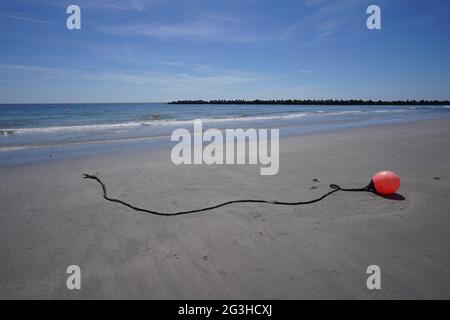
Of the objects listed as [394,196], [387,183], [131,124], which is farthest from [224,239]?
[131,124]

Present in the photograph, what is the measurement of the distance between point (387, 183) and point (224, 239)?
114 inches

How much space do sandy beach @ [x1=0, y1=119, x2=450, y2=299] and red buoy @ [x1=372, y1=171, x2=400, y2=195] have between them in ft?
0.60

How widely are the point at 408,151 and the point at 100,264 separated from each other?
356 inches

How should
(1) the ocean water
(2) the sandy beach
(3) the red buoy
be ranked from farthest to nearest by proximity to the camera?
(1) the ocean water
(3) the red buoy
(2) the sandy beach

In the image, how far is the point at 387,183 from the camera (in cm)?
420

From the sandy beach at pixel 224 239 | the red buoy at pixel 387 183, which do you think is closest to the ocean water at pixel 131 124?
the sandy beach at pixel 224 239

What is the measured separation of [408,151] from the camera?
26.7 feet

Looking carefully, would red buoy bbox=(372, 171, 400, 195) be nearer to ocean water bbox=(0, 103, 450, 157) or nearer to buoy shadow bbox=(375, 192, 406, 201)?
buoy shadow bbox=(375, 192, 406, 201)

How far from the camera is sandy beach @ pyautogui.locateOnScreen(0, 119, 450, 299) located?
238 centimetres

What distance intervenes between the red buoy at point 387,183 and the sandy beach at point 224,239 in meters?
0.18

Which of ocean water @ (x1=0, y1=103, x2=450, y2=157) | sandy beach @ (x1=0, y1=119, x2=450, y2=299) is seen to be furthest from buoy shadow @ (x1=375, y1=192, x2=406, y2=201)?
ocean water @ (x1=0, y1=103, x2=450, y2=157)

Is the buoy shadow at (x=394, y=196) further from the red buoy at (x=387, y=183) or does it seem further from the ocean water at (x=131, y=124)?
the ocean water at (x=131, y=124)
